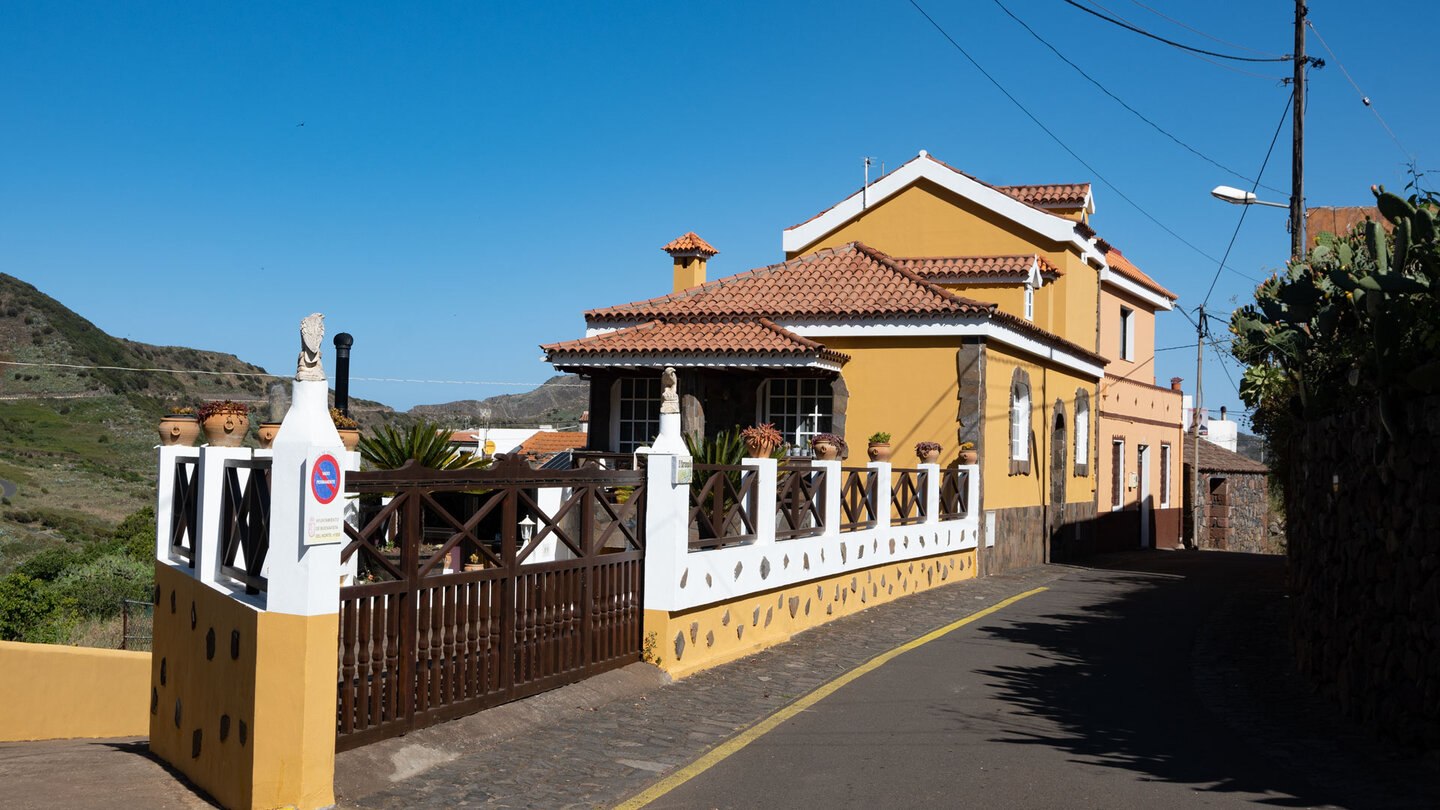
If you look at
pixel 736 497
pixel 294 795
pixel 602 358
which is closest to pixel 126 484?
pixel 602 358

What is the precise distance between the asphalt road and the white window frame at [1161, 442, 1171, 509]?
22.7 meters

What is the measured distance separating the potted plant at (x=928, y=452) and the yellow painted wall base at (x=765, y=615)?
1.59 meters

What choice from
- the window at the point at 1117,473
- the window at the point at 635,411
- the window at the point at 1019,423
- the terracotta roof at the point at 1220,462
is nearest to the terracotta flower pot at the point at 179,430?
the window at the point at 635,411

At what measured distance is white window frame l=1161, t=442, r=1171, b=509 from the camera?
3481 cm

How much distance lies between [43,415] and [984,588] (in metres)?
63.5

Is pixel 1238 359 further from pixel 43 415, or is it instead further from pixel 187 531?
pixel 43 415

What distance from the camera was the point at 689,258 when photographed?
2392cm

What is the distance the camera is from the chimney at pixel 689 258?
78.2 feet

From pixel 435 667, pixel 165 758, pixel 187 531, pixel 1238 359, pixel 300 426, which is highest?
pixel 1238 359

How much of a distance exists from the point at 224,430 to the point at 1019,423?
51.6 ft

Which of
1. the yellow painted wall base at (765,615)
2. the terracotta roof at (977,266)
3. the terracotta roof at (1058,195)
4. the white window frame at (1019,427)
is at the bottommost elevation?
the yellow painted wall base at (765,615)

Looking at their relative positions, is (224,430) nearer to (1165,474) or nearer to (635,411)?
(635,411)

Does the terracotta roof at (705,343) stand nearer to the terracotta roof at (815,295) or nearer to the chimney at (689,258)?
the terracotta roof at (815,295)

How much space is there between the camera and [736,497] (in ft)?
37.9
